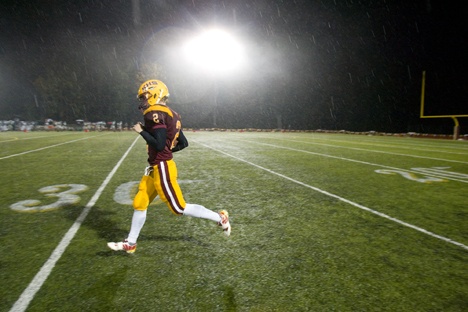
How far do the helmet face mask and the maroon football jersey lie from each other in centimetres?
10

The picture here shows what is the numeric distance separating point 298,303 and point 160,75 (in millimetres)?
53314

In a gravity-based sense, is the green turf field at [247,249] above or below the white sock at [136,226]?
below

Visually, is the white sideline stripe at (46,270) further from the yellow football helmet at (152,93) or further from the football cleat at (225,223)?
the yellow football helmet at (152,93)

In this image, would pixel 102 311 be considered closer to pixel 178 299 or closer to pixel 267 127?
pixel 178 299

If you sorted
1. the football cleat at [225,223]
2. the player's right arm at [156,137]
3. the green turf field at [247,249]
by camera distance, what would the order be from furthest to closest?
1. the football cleat at [225,223]
2. the player's right arm at [156,137]
3. the green turf field at [247,249]

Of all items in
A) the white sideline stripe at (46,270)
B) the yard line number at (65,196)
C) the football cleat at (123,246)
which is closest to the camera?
the white sideline stripe at (46,270)

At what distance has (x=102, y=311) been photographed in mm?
2695

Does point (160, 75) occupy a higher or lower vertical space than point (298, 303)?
higher

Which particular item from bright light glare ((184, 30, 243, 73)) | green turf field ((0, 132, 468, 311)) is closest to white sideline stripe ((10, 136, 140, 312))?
green turf field ((0, 132, 468, 311))

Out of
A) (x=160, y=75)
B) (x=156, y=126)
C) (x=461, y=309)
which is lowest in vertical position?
(x=461, y=309)

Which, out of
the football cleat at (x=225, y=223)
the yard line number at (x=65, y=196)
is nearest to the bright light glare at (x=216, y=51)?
the yard line number at (x=65, y=196)

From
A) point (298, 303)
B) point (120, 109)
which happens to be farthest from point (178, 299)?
point (120, 109)

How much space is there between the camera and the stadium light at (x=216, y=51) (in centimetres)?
4397

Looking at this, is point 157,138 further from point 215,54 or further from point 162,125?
point 215,54
